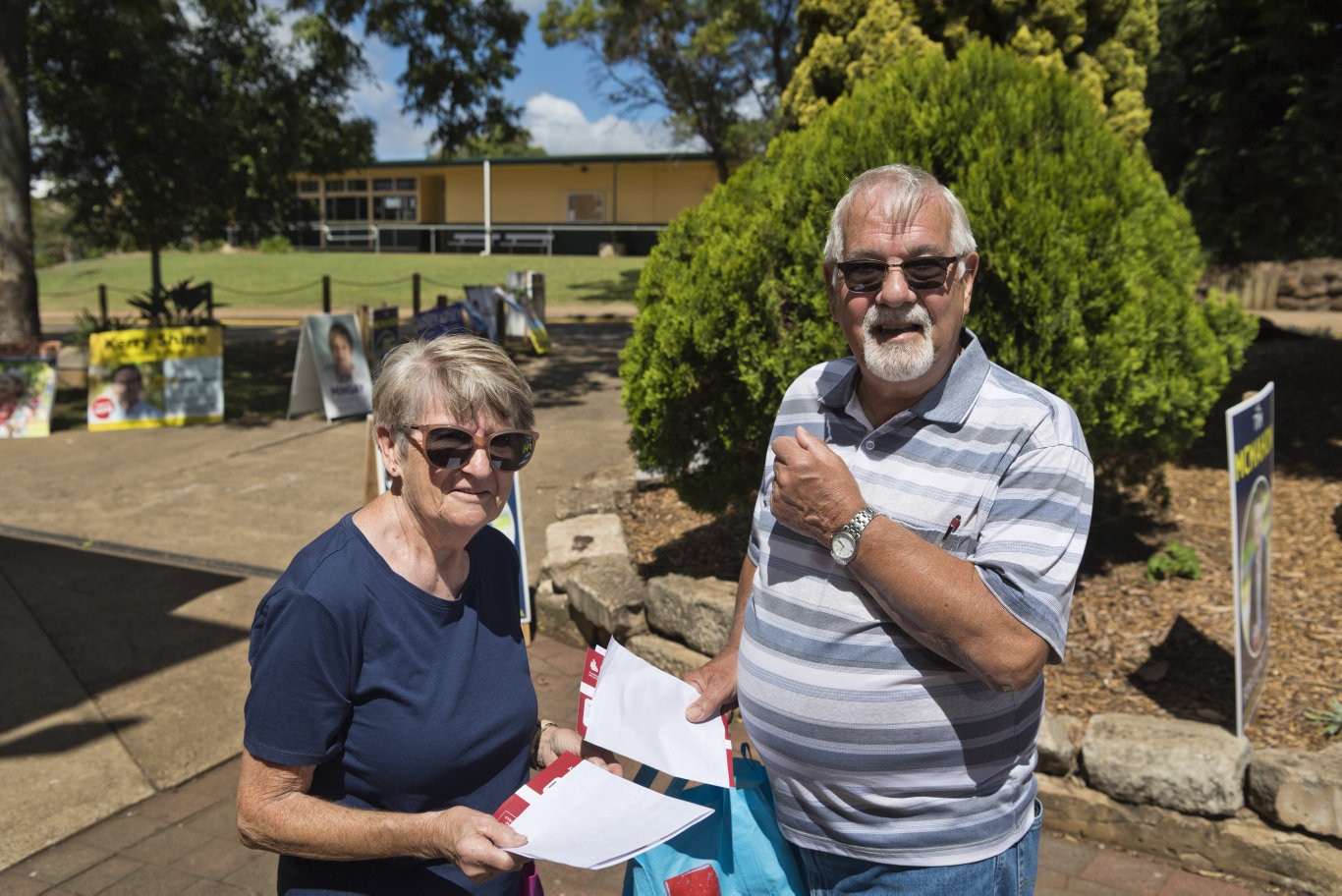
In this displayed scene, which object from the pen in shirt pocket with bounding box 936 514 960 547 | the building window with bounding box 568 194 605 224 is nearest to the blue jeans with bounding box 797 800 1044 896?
the pen in shirt pocket with bounding box 936 514 960 547

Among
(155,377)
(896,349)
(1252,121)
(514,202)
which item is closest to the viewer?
(896,349)

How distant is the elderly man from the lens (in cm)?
174

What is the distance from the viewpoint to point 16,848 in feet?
11.1

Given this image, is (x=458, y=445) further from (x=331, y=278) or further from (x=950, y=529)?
(x=331, y=278)

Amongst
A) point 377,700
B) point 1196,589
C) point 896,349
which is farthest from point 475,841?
point 1196,589

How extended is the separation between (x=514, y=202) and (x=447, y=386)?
46276mm

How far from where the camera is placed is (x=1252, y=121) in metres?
7.43

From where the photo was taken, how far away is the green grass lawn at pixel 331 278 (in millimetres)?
25344

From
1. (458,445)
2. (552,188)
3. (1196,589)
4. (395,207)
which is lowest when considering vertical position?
(1196,589)

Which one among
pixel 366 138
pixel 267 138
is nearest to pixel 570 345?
pixel 366 138

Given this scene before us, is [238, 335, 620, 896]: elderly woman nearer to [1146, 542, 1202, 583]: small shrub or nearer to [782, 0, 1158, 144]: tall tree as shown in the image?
[1146, 542, 1202, 583]: small shrub

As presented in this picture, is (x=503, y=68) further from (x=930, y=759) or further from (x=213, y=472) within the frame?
(x=930, y=759)

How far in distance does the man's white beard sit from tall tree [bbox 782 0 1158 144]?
512 centimetres

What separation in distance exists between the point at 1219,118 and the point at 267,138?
37.4ft
